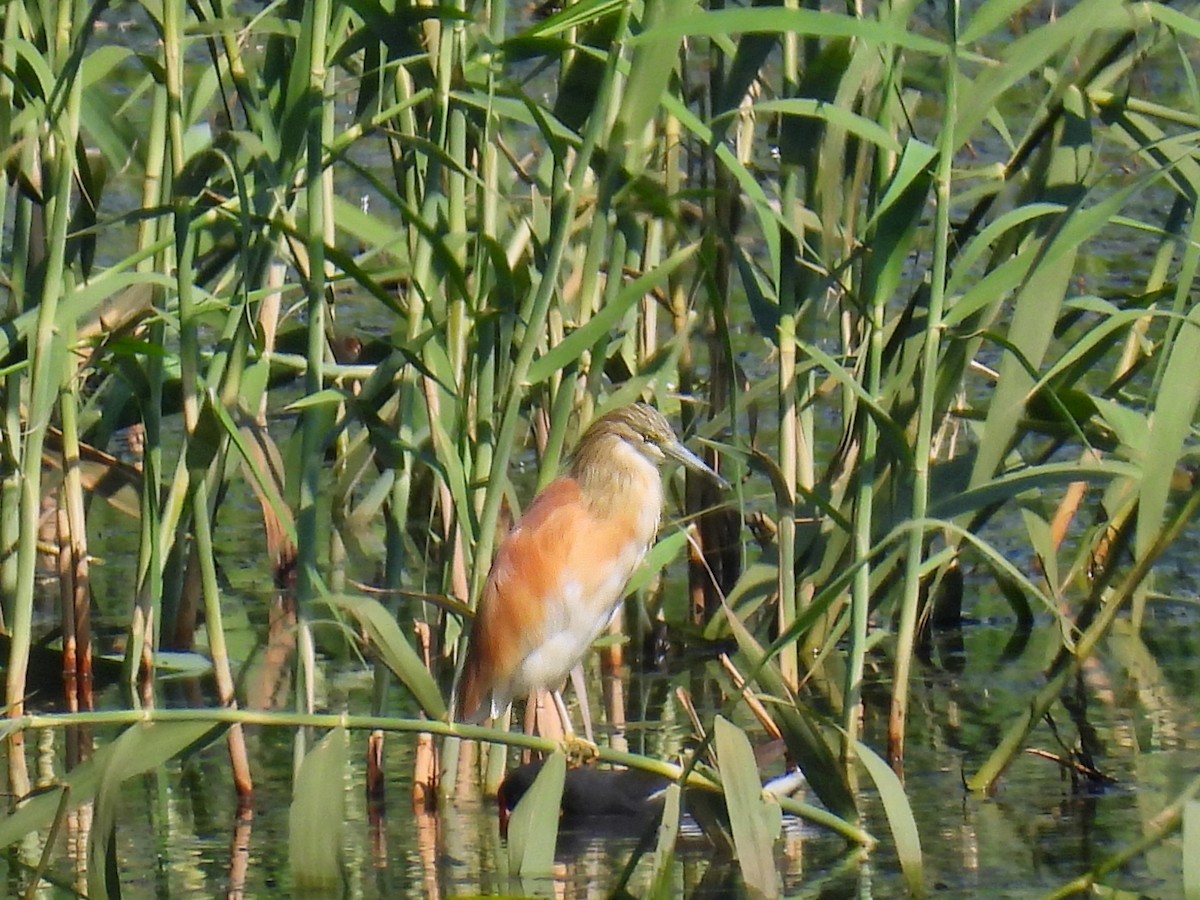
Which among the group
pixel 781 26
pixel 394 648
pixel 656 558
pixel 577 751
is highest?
pixel 781 26

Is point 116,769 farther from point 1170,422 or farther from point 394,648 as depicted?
point 1170,422

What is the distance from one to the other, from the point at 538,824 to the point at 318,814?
362mm

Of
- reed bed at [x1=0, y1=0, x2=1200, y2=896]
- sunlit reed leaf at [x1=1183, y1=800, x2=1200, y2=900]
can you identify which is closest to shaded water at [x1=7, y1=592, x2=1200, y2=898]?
reed bed at [x1=0, y1=0, x2=1200, y2=896]

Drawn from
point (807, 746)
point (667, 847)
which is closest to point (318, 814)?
point (667, 847)

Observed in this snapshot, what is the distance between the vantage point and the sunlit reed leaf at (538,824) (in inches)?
130

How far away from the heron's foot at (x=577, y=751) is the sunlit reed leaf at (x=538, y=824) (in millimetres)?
692

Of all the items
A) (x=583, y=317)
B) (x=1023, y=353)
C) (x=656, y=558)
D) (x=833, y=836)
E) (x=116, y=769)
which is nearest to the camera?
(x=116, y=769)

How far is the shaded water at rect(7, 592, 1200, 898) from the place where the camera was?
4047mm

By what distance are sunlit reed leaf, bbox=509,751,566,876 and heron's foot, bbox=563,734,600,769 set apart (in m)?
0.69

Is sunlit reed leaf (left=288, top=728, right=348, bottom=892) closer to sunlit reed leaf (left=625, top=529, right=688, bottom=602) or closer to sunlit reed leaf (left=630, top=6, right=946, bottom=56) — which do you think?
sunlit reed leaf (left=630, top=6, right=946, bottom=56)

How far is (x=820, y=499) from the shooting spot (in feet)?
14.0

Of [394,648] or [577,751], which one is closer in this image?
[394,648]

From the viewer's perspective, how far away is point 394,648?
3525 millimetres

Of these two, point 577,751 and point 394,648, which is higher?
point 394,648
